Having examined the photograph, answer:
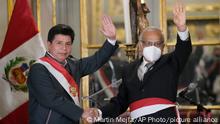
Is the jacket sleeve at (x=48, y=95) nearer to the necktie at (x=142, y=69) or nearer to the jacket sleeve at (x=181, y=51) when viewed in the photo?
the necktie at (x=142, y=69)

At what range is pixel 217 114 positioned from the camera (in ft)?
10.4

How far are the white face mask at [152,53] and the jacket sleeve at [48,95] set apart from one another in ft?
1.25

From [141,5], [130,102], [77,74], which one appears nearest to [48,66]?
[77,74]

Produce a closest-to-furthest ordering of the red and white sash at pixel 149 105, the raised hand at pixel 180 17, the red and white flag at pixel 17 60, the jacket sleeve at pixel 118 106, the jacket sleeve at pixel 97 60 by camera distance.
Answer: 1. the raised hand at pixel 180 17
2. the red and white sash at pixel 149 105
3. the jacket sleeve at pixel 118 106
4. the jacket sleeve at pixel 97 60
5. the red and white flag at pixel 17 60

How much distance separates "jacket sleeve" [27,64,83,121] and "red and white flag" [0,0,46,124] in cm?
81

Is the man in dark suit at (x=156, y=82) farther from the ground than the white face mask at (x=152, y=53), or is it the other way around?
the white face mask at (x=152, y=53)

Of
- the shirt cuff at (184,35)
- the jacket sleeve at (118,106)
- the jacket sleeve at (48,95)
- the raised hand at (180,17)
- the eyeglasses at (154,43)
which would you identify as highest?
the raised hand at (180,17)

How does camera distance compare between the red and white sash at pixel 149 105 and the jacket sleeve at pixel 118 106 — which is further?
the jacket sleeve at pixel 118 106

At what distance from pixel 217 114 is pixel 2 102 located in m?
1.56

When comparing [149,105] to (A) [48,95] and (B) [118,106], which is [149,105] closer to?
(B) [118,106]

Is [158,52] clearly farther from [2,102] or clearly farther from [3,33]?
[3,33]

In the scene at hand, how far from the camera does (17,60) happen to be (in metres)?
2.74

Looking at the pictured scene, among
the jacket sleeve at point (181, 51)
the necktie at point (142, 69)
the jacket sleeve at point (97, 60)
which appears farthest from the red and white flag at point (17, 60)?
the jacket sleeve at point (181, 51)

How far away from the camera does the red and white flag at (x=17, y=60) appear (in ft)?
8.95
